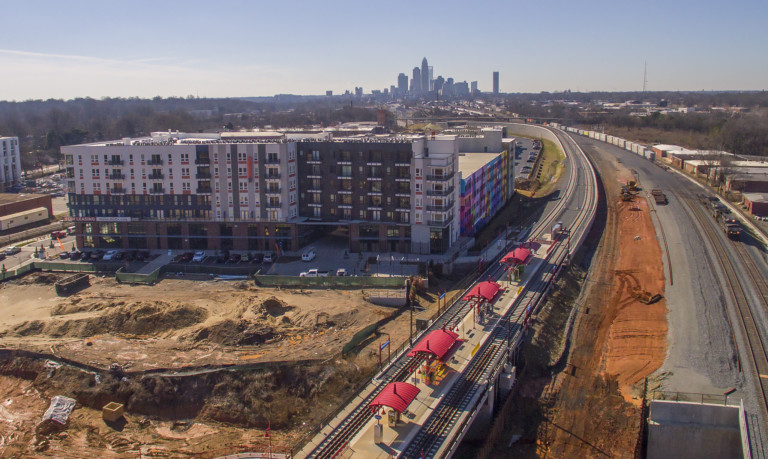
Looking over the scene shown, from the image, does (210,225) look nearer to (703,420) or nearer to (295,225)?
(295,225)

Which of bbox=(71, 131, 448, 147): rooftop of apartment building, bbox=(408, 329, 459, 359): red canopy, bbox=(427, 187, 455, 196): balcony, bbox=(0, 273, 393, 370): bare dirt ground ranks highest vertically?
bbox=(71, 131, 448, 147): rooftop of apartment building

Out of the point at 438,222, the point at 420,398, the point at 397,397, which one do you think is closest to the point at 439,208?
the point at 438,222

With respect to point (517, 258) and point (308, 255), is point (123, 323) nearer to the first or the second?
point (308, 255)

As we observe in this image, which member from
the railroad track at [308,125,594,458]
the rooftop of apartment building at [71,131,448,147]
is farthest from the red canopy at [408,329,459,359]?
the rooftop of apartment building at [71,131,448,147]

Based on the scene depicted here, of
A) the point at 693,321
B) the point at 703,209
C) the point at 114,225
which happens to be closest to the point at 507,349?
the point at 693,321

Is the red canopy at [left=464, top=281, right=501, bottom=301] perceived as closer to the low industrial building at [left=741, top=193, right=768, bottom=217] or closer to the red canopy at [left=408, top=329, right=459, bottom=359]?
the red canopy at [left=408, top=329, right=459, bottom=359]
